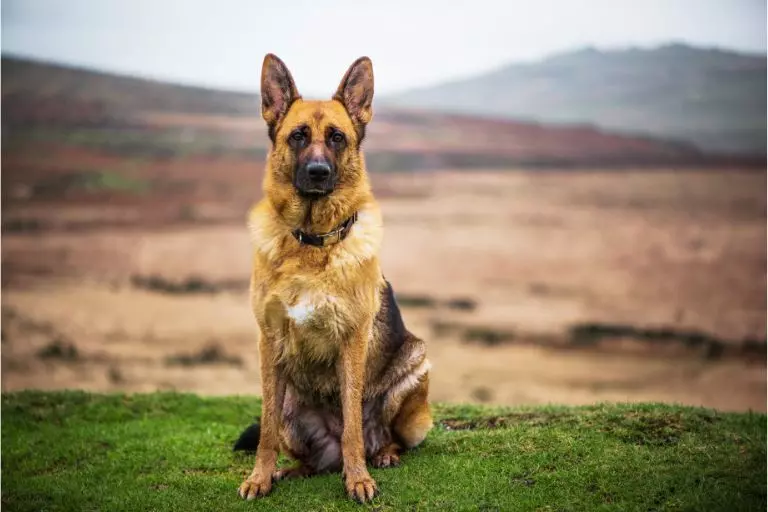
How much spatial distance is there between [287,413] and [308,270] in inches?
57.2

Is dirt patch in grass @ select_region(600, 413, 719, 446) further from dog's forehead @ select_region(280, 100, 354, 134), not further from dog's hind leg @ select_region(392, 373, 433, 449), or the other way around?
dog's forehead @ select_region(280, 100, 354, 134)

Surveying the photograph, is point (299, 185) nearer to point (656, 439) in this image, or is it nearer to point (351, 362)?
point (351, 362)

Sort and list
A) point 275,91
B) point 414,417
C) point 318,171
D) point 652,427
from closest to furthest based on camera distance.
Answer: point 318,171
point 275,91
point 414,417
point 652,427

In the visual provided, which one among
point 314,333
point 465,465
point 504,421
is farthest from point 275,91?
point 504,421

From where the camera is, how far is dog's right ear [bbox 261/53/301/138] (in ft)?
20.7

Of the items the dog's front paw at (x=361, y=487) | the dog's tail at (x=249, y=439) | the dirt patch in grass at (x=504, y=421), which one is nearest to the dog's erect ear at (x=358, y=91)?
the dog's front paw at (x=361, y=487)

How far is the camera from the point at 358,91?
6.42 m

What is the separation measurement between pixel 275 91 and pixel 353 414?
275 centimetres

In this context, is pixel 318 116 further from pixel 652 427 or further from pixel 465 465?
pixel 652 427

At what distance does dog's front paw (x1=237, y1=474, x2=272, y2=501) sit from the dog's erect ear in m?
3.12

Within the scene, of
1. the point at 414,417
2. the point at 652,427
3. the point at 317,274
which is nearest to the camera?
the point at 317,274

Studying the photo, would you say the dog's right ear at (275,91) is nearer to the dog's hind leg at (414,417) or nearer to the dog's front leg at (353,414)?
the dog's front leg at (353,414)

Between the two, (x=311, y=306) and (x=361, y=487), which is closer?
(x=311, y=306)

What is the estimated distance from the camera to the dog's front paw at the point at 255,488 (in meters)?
6.39
